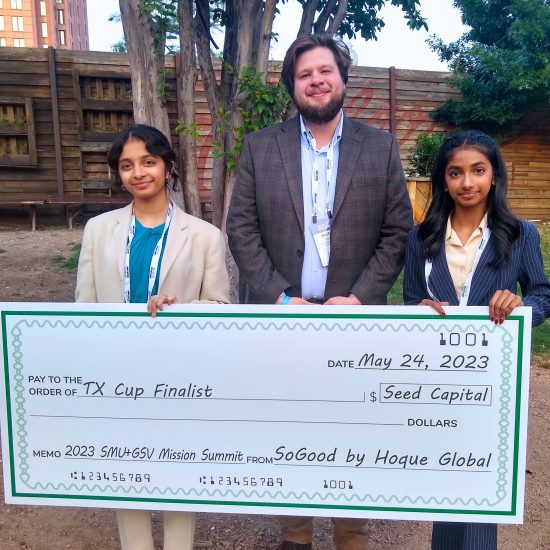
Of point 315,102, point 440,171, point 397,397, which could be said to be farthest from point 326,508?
point 315,102

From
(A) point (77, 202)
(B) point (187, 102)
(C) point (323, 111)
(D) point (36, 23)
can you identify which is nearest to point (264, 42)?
(B) point (187, 102)

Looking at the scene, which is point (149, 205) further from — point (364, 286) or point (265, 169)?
point (364, 286)

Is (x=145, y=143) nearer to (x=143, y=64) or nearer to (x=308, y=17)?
(x=143, y=64)

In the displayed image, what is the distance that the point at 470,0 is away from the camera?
A: 1135cm

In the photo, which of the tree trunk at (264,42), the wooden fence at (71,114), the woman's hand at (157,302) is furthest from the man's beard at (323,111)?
the wooden fence at (71,114)

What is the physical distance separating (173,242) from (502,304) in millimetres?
1191

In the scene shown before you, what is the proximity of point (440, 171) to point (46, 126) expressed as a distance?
29.5 ft

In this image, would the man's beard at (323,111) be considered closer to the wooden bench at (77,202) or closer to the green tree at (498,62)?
the wooden bench at (77,202)

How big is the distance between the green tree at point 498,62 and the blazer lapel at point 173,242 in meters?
9.67

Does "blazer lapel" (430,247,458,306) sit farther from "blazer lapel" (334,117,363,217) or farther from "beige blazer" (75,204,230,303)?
"beige blazer" (75,204,230,303)

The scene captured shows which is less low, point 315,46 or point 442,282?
point 315,46

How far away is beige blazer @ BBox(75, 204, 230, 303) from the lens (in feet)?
7.28

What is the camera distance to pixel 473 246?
2127 millimetres

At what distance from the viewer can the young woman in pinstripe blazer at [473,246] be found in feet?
6.75
